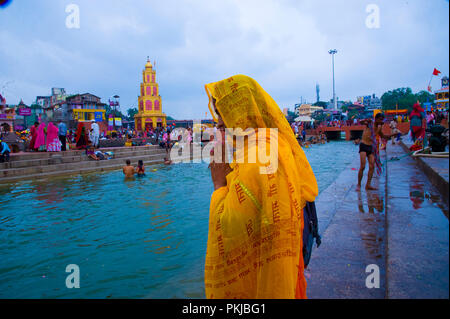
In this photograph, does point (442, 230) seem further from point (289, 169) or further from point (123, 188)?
point (123, 188)

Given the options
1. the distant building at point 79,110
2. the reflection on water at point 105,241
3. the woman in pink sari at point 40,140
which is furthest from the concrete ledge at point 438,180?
the distant building at point 79,110

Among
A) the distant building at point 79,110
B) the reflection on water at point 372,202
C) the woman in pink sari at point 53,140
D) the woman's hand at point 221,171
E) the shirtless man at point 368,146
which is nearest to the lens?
the woman's hand at point 221,171

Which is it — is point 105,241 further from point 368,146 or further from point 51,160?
point 51,160

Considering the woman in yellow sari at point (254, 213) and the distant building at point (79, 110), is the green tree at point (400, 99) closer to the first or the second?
the distant building at point (79, 110)

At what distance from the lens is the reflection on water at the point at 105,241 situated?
337 cm

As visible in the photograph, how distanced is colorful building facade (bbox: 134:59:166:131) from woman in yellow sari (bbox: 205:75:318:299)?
44.5m

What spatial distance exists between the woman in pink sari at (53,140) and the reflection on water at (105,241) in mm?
5140

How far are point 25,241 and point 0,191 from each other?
214 inches

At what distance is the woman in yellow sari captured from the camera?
1.17 m

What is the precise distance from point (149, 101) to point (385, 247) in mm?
44403

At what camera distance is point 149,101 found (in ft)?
146

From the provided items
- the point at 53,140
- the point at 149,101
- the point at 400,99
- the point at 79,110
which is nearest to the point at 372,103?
the point at 400,99

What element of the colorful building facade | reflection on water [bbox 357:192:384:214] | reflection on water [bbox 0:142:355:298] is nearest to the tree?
the colorful building facade

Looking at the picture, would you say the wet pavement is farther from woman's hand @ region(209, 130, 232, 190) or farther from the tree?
the tree
